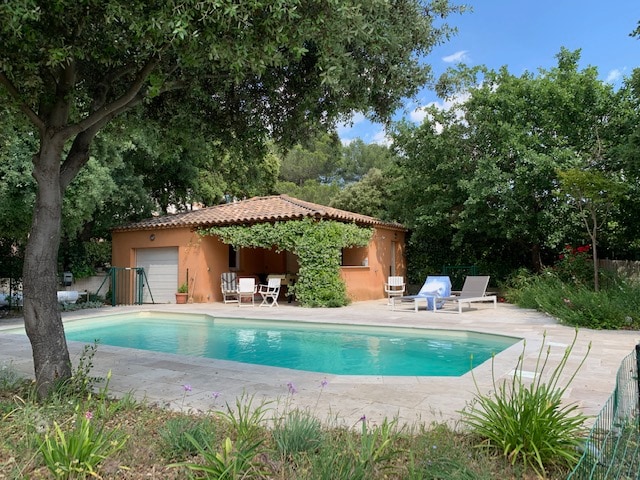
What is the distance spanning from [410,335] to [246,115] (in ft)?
20.8

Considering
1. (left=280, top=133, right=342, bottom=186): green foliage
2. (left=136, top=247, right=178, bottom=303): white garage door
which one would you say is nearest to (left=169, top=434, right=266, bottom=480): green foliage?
(left=136, top=247, right=178, bottom=303): white garage door

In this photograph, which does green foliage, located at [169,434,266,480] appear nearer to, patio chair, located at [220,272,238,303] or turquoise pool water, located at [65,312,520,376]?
turquoise pool water, located at [65,312,520,376]

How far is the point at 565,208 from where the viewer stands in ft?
49.3

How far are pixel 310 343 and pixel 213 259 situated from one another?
357 inches

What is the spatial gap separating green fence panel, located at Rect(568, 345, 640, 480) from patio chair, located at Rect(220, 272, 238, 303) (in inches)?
591

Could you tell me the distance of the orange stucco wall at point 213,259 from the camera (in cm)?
1773

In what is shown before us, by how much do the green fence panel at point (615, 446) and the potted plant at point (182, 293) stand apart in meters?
15.8

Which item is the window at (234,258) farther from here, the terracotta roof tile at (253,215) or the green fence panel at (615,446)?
the green fence panel at (615,446)

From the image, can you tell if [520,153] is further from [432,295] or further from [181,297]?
[181,297]

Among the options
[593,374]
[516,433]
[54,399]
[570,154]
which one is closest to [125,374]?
[54,399]

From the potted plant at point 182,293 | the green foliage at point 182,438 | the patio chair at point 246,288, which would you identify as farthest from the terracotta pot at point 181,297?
the green foliage at point 182,438

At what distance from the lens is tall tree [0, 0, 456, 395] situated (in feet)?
13.3

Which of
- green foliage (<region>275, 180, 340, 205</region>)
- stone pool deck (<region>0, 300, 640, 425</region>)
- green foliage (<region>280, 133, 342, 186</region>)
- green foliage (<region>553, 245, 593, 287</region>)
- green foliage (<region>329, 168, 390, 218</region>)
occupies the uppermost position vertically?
green foliage (<region>280, 133, 342, 186</region>)

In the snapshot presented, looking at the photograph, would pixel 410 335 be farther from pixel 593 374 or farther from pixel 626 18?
pixel 626 18
